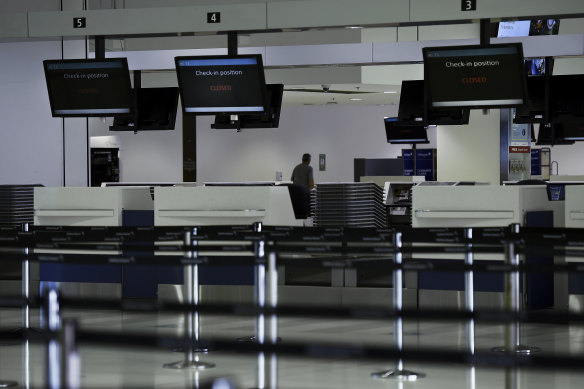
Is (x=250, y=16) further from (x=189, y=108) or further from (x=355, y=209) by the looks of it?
(x=355, y=209)

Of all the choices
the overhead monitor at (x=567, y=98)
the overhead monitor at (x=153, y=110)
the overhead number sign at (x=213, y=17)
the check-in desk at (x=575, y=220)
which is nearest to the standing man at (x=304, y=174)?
the overhead monitor at (x=153, y=110)

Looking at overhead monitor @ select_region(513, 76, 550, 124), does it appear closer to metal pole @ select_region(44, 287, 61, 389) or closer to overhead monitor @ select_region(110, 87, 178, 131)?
overhead monitor @ select_region(110, 87, 178, 131)

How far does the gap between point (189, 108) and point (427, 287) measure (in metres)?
2.93

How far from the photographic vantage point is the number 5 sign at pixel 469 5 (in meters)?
9.26

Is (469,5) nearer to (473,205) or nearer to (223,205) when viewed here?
(473,205)

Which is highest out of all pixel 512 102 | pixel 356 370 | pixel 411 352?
pixel 512 102

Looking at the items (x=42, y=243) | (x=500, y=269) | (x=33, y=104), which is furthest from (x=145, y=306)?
(x=33, y=104)

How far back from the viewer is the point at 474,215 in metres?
8.70

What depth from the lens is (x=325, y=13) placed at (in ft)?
31.7

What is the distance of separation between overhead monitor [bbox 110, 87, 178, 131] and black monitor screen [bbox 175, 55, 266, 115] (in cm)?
88

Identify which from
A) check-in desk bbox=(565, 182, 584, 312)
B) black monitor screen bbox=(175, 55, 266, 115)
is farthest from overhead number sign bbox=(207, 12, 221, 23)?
check-in desk bbox=(565, 182, 584, 312)

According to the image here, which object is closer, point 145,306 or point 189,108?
point 145,306

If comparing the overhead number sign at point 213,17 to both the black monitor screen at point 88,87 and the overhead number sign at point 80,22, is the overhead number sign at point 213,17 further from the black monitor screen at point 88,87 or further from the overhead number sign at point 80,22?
the overhead number sign at point 80,22

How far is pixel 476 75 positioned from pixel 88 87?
12.3 feet
